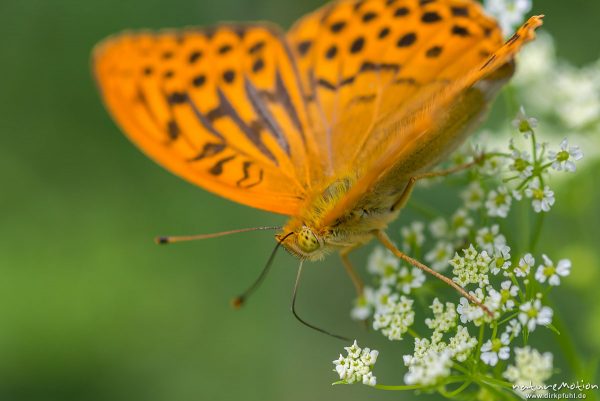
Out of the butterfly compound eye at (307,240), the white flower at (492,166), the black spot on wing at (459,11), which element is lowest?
the butterfly compound eye at (307,240)

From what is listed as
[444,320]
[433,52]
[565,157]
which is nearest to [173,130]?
[433,52]

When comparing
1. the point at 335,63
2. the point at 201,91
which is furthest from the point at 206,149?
the point at 335,63

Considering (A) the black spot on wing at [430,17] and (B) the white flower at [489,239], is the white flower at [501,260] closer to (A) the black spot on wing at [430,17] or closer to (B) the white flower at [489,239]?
(B) the white flower at [489,239]

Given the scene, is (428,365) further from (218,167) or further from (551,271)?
(218,167)

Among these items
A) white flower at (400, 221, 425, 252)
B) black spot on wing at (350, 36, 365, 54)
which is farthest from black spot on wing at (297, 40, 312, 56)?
white flower at (400, 221, 425, 252)

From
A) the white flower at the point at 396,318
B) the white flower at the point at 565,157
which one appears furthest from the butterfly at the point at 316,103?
the white flower at the point at 565,157

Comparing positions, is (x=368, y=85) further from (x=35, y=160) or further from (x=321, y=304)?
(x=35, y=160)

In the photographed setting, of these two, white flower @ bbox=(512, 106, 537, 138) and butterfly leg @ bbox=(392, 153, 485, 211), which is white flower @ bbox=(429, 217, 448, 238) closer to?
butterfly leg @ bbox=(392, 153, 485, 211)
